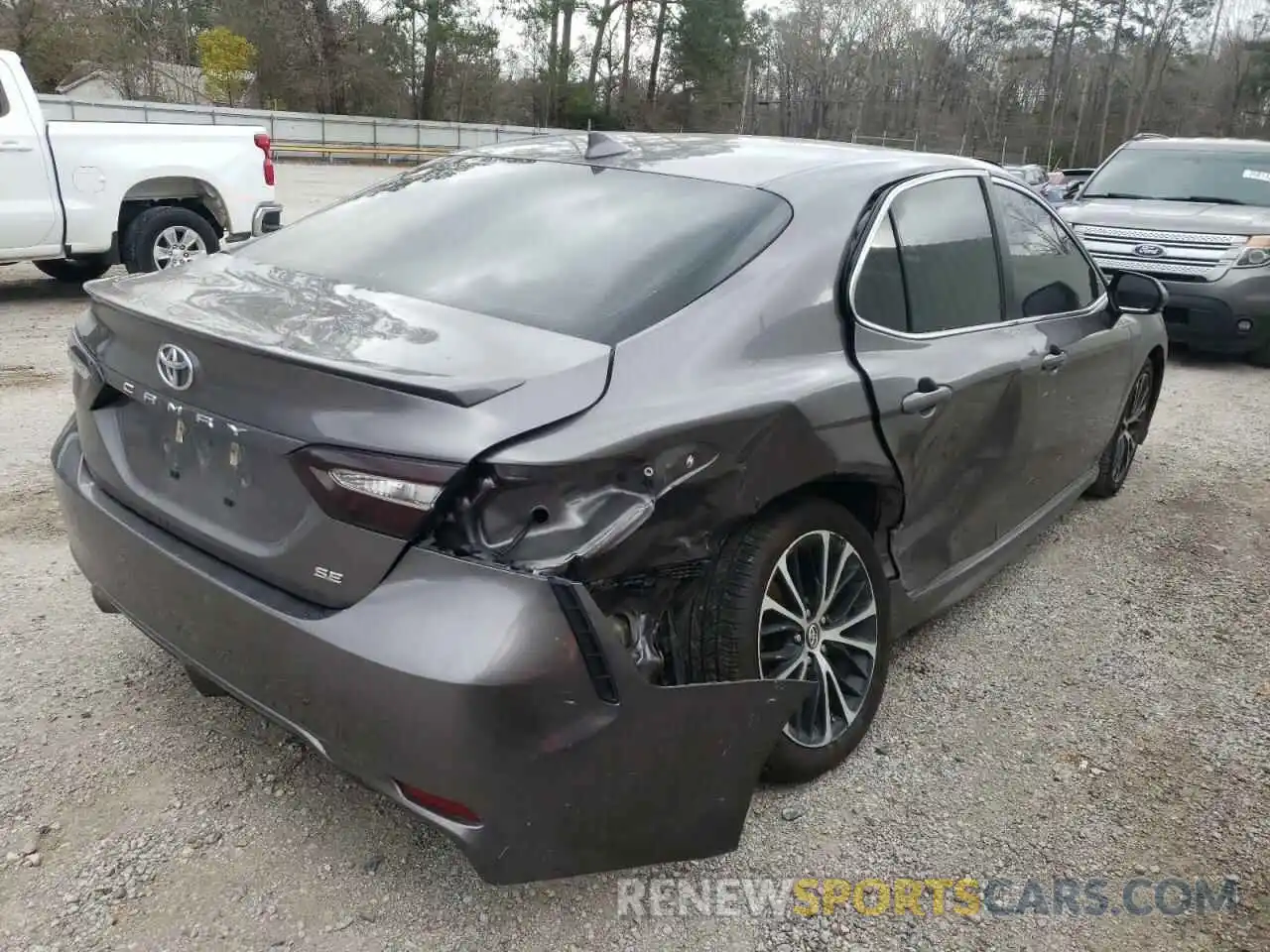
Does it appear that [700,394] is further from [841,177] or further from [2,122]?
[2,122]

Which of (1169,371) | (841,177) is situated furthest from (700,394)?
(1169,371)

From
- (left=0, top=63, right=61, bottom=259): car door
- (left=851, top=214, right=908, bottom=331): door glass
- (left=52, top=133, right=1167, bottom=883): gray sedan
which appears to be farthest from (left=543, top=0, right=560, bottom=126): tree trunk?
(left=851, top=214, right=908, bottom=331): door glass

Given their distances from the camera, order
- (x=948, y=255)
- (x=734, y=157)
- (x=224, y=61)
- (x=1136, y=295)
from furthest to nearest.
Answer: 1. (x=224, y=61)
2. (x=1136, y=295)
3. (x=948, y=255)
4. (x=734, y=157)

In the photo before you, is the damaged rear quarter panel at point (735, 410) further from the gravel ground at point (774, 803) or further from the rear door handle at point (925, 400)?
the gravel ground at point (774, 803)

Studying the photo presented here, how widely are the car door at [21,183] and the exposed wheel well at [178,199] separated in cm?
63

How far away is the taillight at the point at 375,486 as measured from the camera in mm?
1929

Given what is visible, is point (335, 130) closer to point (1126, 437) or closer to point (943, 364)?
point (1126, 437)

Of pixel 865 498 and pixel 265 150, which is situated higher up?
pixel 265 150

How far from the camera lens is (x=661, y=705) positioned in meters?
2.09

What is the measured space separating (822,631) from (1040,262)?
196 cm

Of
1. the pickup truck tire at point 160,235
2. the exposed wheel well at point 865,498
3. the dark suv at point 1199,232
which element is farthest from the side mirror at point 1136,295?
the pickup truck tire at point 160,235

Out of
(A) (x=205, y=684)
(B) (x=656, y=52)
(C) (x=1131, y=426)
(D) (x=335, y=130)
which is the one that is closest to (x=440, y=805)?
(A) (x=205, y=684)

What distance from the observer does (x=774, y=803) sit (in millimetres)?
2721

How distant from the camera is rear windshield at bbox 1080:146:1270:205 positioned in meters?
8.98
